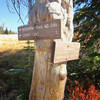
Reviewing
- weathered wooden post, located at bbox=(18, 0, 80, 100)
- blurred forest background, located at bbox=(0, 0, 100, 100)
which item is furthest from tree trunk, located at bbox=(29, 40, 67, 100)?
blurred forest background, located at bbox=(0, 0, 100, 100)

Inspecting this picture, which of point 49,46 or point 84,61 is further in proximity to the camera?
point 84,61

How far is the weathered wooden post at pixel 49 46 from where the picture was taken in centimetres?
148

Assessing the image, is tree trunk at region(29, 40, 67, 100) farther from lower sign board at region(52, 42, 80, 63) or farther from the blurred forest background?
the blurred forest background

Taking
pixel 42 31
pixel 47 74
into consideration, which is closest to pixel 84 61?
pixel 47 74

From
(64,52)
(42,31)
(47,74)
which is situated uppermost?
(42,31)

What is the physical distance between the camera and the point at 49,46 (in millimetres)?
1594

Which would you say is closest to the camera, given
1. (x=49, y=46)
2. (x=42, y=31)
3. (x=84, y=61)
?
(x=42, y=31)

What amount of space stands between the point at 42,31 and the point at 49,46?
0.26m

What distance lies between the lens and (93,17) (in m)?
3.19

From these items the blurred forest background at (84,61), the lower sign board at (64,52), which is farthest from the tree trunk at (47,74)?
the blurred forest background at (84,61)

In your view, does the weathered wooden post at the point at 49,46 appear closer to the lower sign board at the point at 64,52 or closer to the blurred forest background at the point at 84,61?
the lower sign board at the point at 64,52

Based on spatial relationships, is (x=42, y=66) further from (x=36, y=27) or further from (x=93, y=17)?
(x=93, y=17)

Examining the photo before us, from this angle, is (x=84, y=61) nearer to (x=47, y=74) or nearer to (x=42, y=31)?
(x=47, y=74)

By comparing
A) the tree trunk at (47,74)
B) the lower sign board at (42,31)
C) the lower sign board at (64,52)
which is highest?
the lower sign board at (42,31)
